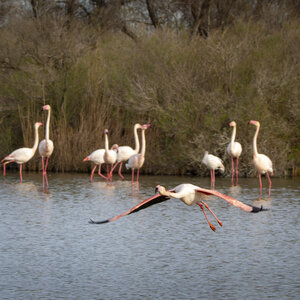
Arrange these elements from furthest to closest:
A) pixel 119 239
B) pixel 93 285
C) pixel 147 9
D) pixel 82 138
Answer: pixel 147 9 → pixel 82 138 → pixel 119 239 → pixel 93 285

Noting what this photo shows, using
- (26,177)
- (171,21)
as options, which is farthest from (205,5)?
(26,177)

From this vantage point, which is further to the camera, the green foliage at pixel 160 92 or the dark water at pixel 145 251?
the green foliage at pixel 160 92

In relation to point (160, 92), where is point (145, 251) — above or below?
below

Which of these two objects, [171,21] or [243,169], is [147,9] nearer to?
[171,21]

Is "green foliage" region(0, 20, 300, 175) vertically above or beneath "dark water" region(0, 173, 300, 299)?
above

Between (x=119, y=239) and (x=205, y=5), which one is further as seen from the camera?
(x=205, y=5)

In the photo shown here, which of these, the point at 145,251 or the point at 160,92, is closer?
the point at 145,251

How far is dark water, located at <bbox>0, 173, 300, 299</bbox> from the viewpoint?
19.0ft

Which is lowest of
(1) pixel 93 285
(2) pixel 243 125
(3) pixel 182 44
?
(1) pixel 93 285

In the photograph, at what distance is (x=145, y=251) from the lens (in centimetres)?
732

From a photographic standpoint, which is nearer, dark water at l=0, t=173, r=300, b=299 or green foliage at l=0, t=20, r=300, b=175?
dark water at l=0, t=173, r=300, b=299

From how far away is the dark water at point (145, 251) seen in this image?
19.0ft

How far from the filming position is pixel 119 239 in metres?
8.05

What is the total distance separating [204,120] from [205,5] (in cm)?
990
